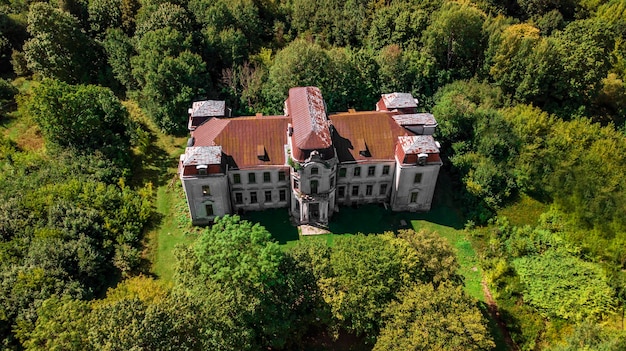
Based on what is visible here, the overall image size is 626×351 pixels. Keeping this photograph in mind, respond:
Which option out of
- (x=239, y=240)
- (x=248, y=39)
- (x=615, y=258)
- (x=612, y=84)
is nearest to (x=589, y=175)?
(x=615, y=258)

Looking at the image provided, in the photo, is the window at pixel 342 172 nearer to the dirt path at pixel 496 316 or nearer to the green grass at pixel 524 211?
the dirt path at pixel 496 316

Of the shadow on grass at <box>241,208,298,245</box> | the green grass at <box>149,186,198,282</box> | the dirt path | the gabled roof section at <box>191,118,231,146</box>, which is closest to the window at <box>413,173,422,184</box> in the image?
the dirt path

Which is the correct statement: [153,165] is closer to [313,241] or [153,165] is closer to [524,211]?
[313,241]

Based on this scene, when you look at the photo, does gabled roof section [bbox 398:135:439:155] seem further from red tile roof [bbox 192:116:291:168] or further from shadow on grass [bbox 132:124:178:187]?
shadow on grass [bbox 132:124:178:187]

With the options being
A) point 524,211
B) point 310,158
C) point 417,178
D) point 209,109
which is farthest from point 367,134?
point 524,211

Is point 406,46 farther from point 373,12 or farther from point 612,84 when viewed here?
point 612,84

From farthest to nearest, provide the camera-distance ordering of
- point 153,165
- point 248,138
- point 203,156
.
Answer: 1. point 153,165
2. point 248,138
3. point 203,156
